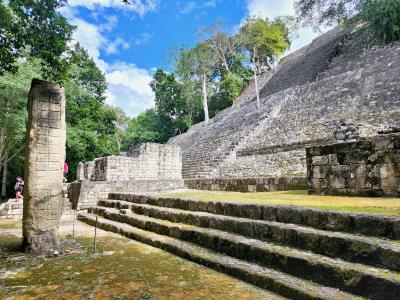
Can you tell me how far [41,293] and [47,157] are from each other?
231 centimetres

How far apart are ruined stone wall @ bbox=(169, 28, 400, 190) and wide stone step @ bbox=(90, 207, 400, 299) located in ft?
A: 15.1

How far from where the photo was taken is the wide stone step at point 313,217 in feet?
8.89

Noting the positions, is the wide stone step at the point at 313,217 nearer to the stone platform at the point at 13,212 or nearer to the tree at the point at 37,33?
the tree at the point at 37,33

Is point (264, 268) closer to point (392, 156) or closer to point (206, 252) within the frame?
point (206, 252)

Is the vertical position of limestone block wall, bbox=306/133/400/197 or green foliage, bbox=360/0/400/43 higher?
green foliage, bbox=360/0/400/43

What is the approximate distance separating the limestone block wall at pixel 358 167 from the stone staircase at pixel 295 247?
1816mm

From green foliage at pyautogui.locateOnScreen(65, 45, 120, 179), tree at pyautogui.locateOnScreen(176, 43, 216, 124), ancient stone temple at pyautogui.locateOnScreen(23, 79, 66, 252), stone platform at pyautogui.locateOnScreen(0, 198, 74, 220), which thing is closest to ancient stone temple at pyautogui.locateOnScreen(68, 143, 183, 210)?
stone platform at pyautogui.locateOnScreen(0, 198, 74, 220)

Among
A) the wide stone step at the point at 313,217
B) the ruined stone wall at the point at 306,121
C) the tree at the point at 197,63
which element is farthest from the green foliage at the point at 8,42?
the tree at the point at 197,63

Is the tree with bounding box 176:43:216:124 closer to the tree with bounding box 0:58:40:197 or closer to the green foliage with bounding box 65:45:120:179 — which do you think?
the green foliage with bounding box 65:45:120:179

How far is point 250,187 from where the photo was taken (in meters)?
8.41

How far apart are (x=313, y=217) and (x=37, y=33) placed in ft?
22.0

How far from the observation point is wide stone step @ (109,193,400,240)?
2709 millimetres

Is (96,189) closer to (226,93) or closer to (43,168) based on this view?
(43,168)

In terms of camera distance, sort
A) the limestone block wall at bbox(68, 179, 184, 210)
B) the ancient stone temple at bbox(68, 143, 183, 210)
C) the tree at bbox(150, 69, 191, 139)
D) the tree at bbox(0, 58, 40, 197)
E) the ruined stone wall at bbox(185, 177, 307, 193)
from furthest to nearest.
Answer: the tree at bbox(150, 69, 191, 139), the tree at bbox(0, 58, 40, 197), the ancient stone temple at bbox(68, 143, 183, 210), the limestone block wall at bbox(68, 179, 184, 210), the ruined stone wall at bbox(185, 177, 307, 193)
